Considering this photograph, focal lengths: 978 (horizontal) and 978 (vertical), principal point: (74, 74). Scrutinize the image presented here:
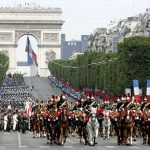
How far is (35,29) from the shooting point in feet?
639

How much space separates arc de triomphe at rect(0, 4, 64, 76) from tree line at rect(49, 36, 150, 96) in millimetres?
61305

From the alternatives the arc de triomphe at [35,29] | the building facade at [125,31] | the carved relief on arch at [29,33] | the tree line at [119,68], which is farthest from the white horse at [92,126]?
the carved relief on arch at [29,33]

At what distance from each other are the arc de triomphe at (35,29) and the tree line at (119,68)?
201ft

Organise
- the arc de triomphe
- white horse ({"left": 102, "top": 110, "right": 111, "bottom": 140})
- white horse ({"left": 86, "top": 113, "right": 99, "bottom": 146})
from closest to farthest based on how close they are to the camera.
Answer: white horse ({"left": 86, "top": 113, "right": 99, "bottom": 146}) → white horse ({"left": 102, "top": 110, "right": 111, "bottom": 140}) → the arc de triomphe

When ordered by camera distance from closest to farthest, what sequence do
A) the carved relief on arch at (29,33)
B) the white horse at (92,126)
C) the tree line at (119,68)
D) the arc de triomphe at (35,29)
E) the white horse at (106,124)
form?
the white horse at (92,126) < the white horse at (106,124) < the tree line at (119,68) < the arc de triomphe at (35,29) < the carved relief on arch at (29,33)

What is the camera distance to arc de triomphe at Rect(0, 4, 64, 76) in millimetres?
193250

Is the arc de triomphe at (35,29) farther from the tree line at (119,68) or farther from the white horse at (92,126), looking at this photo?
the white horse at (92,126)

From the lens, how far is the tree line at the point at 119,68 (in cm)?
8306

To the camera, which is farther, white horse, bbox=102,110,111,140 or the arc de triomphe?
the arc de triomphe

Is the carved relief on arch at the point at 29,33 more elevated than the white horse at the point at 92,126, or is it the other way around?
the carved relief on arch at the point at 29,33

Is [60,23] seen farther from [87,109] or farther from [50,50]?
[87,109]

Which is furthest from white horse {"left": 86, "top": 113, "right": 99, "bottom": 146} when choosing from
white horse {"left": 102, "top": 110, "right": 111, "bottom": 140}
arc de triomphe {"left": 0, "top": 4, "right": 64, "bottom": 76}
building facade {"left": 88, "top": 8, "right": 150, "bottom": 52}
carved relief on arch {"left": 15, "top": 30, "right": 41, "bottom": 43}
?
carved relief on arch {"left": 15, "top": 30, "right": 41, "bottom": 43}

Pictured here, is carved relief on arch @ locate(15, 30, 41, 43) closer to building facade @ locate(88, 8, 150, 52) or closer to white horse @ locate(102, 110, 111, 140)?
building facade @ locate(88, 8, 150, 52)

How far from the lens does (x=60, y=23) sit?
194m
